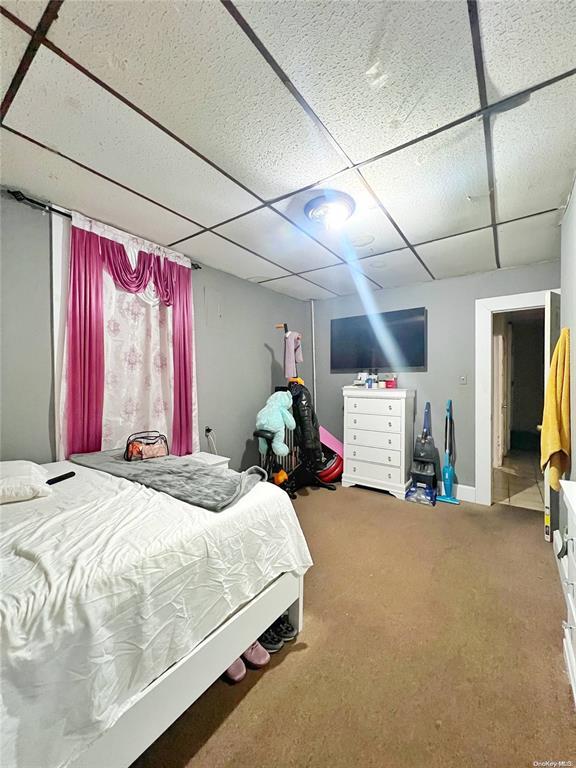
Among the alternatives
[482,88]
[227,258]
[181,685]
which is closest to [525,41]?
[482,88]

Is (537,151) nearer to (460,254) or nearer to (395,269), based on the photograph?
(460,254)

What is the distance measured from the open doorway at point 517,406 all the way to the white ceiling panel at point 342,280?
1.74 meters

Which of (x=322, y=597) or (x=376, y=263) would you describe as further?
(x=376, y=263)

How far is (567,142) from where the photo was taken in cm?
143

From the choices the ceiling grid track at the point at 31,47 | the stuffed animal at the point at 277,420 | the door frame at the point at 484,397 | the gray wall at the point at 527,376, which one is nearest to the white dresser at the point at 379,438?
the door frame at the point at 484,397

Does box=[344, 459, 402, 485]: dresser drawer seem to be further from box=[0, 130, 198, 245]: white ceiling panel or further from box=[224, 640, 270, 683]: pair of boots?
box=[0, 130, 198, 245]: white ceiling panel

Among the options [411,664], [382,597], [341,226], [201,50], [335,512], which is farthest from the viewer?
[335,512]

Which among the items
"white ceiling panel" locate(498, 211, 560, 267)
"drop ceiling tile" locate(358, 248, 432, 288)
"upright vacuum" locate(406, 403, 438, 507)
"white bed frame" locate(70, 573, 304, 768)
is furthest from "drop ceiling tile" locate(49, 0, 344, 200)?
"upright vacuum" locate(406, 403, 438, 507)

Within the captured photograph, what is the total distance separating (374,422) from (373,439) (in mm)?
199

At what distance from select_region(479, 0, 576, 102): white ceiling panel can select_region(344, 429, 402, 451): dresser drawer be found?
9.32 feet

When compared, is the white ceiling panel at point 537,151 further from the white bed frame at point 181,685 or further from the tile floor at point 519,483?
the tile floor at point 519,483

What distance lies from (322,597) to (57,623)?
1.49 m

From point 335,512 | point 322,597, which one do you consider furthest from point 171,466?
A: point 335,512

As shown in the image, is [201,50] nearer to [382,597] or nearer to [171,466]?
[171,466]
